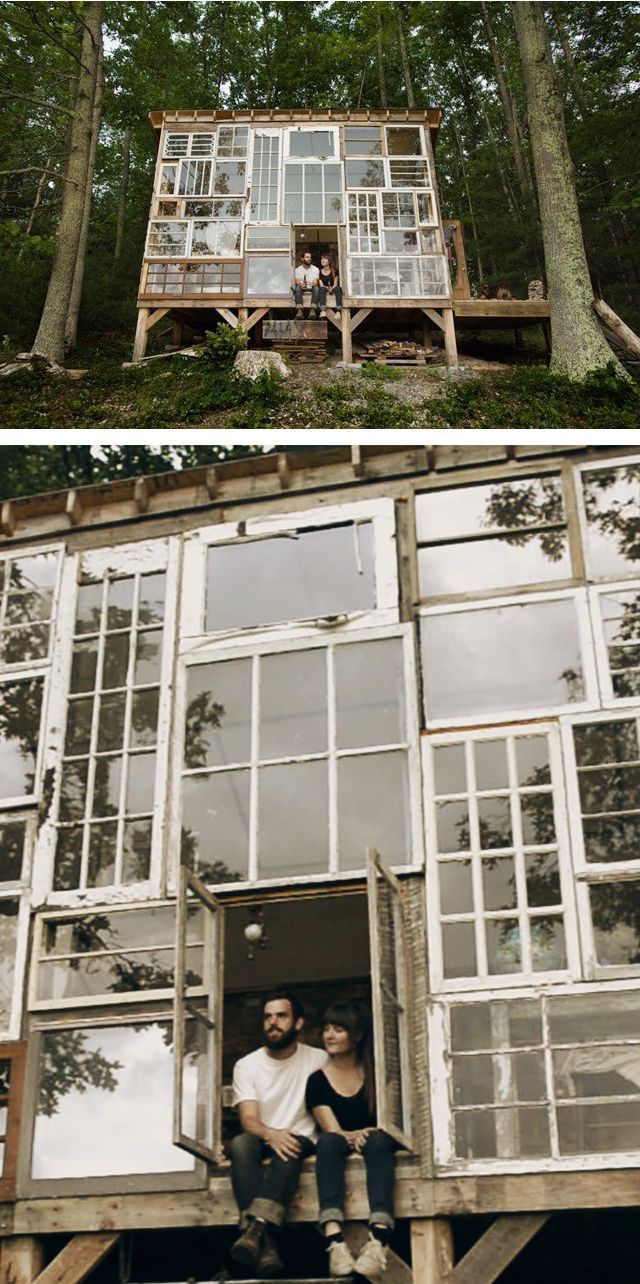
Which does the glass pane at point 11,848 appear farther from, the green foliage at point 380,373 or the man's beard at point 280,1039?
the green foliage at point 380,373

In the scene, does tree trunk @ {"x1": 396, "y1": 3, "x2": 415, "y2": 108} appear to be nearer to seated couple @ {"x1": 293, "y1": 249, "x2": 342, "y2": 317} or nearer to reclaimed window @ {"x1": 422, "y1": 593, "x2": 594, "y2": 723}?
seated couple @ {"x1": 293, "y1": 249, "x2": 342, "y2": 317}

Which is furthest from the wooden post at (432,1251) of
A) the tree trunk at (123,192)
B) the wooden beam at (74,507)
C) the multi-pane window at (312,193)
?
the tree trunk at (123,192)

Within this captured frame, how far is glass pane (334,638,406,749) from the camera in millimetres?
7223

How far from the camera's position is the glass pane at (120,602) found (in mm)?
8047

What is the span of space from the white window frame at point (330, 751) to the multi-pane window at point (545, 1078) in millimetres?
1012

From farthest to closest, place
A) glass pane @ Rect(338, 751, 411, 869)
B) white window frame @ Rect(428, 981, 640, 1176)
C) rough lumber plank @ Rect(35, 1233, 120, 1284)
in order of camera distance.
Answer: glass pane @ Rect(338, 751, 411, 869), rough lumber plank @ Rect(35, 1233, 120, 1284), white window frame @ Rect(428, 981, 640, 1176)

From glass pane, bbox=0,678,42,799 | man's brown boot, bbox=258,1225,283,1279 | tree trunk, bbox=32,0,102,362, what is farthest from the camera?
tree trunk, bbox=32,0,102,362

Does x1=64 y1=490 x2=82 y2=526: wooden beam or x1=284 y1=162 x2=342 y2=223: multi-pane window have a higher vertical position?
x1=284 y1=162 x2=342 y2=223: multi-pane window

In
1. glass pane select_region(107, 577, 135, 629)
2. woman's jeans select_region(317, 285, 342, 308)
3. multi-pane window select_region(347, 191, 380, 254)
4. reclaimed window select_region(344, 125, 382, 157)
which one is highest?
reclaimed window select_region(344, 125, 382, 157)

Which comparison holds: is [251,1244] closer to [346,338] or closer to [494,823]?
[494,823]

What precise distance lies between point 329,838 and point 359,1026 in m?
1.61

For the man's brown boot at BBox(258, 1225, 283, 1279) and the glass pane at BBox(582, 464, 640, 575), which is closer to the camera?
the man's brown boot at BBox(258, 1225, 283, 1279)

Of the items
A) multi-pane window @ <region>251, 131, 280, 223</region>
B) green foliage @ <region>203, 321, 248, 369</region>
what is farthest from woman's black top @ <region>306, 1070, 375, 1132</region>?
multi-pane window @ <region>251, 131, 280, 223</region>

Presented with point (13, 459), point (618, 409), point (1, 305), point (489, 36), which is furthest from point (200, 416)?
point (489, 36)
